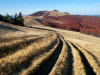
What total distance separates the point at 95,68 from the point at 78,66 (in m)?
2.91

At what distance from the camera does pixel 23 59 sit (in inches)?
461

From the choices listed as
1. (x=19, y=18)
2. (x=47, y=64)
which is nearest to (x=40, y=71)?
(x=47, y=64)

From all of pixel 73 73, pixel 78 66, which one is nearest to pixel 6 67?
pixel 73 73

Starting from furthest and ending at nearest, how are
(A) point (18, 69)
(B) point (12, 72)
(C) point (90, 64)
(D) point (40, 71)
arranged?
(C) point (90, 64) < (D) point (40, 71) < (A) point (18, 69) < (B) point (12, 72)

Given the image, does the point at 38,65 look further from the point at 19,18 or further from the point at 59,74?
the point at 19,18

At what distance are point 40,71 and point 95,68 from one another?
961 cm

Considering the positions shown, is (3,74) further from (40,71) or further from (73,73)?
(73,73)

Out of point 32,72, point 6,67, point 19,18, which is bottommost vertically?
point 32,72

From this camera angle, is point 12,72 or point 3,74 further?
point 12,72

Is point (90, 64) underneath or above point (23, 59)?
underneath

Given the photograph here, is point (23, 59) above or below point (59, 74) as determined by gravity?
above

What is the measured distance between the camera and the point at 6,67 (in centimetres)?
943

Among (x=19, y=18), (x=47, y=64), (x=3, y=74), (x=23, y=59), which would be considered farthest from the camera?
(x=19, y=18)

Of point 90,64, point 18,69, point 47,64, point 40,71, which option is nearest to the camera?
point 18,69
